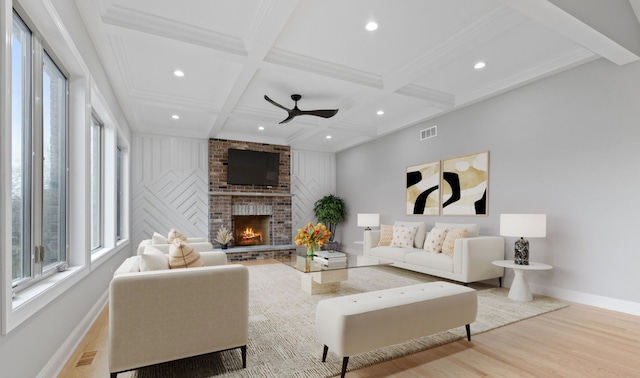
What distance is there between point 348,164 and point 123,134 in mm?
5054

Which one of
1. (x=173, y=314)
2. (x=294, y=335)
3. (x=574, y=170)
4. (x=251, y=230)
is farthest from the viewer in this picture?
(x=251, y=230)

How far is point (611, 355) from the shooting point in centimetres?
229

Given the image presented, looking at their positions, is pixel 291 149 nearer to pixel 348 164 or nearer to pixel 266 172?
pixel 266 172

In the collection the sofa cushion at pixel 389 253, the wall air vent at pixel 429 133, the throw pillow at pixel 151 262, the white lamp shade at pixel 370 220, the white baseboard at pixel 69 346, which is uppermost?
the wall air vent at pixel 429 133

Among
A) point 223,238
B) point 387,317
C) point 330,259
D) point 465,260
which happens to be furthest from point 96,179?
point 465,260

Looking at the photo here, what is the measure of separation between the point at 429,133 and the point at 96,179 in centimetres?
525

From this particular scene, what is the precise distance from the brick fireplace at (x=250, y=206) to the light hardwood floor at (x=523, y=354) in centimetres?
421

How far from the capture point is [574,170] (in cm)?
361

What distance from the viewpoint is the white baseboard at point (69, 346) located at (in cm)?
193

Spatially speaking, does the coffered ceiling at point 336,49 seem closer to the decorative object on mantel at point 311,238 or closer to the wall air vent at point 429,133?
the wall air vent at point 429,133

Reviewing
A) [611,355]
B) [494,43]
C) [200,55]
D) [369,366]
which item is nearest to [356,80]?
[494,43]

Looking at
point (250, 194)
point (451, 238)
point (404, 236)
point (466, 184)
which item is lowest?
point (404, 236)

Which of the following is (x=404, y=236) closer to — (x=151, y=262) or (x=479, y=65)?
(x=479, y=65)

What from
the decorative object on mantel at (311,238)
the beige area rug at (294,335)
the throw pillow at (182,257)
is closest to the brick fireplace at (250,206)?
the beige area rug at (294,335)
